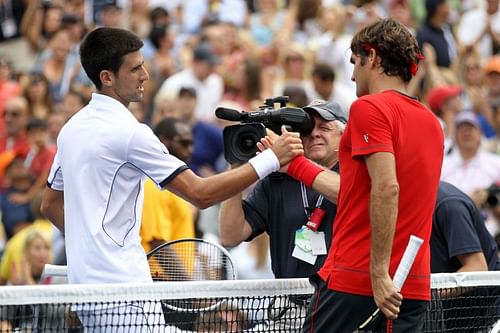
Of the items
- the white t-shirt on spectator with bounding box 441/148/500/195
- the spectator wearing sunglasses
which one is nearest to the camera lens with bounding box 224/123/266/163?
the spectator wearing sunglasses

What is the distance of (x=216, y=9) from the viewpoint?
17.1 m

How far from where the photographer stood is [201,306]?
19.7ft

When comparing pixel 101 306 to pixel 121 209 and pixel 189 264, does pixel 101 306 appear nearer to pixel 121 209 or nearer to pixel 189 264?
pixel 121 209

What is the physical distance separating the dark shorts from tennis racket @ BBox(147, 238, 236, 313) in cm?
98

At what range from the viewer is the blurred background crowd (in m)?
11.1

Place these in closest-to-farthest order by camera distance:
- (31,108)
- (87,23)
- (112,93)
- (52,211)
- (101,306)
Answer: (101,306) < (112,93) < (52,211) < (31,108) < (87,23)

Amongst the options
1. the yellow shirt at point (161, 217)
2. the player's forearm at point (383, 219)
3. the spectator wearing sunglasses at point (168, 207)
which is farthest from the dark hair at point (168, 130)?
A: the player's forearm at point (383, 219)

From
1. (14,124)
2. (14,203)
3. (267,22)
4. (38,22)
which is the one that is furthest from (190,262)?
(38,22)

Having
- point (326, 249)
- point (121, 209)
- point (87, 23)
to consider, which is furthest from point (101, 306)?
point (87, 23)

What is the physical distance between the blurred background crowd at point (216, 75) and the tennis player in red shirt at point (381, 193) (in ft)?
11.5

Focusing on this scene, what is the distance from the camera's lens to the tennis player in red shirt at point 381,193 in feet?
16.9

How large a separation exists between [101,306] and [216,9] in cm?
1186

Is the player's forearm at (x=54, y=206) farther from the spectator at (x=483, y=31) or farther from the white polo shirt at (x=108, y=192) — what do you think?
the spectator at (x=483, y=31)

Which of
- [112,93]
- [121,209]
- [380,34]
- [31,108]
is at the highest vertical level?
[380,34]
